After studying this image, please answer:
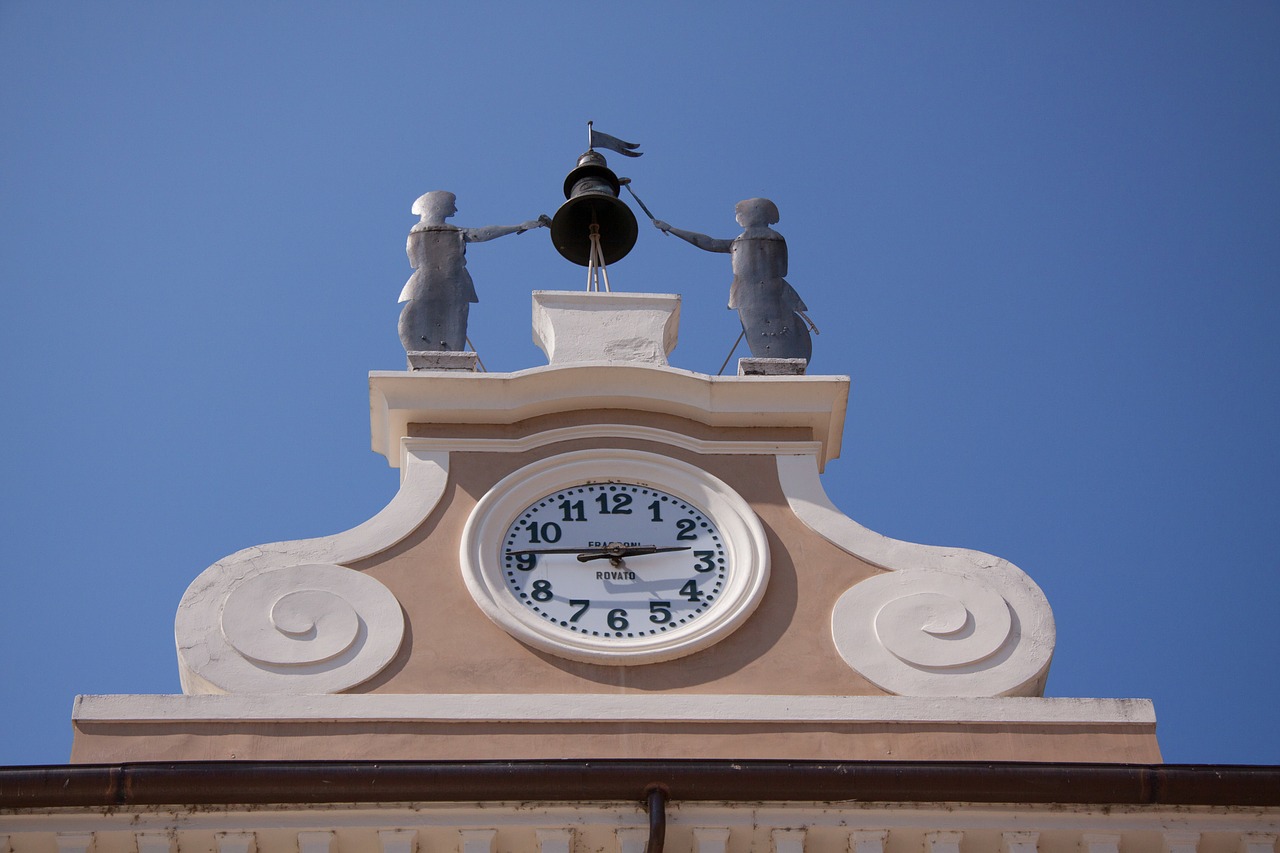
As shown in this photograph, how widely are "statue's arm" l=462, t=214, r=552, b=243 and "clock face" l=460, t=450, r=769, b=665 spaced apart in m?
2.33

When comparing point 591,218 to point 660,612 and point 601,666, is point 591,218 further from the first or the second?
point 601,666

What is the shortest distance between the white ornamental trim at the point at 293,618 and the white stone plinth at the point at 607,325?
74.7 inches

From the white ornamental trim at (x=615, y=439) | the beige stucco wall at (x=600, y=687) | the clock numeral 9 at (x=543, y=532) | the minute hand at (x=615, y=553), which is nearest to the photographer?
the beige stucco wall at (x=600, y=687)

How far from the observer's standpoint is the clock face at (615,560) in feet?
44.9

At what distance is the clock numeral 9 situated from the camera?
14.2 meters

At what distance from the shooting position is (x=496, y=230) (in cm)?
1647

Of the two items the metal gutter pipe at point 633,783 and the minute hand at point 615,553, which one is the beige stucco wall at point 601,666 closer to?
the minute hand at point 615,553

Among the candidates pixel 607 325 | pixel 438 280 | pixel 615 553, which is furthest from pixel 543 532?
pixel 438 280

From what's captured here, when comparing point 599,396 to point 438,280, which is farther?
point 438,280

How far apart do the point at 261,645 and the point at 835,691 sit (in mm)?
3268

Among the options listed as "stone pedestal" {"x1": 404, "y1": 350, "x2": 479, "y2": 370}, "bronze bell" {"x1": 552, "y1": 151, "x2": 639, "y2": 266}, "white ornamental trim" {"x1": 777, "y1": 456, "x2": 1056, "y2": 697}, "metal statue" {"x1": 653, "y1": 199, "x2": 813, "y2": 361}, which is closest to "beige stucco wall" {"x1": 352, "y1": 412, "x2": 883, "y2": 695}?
"white ornamental trim" {"x1": 777, "y1": 456, "x2": 1056, "y2": 697}

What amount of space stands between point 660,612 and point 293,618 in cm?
213

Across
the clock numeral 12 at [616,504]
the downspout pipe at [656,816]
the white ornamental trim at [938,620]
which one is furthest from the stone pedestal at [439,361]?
the downspout pipe at [656,816]

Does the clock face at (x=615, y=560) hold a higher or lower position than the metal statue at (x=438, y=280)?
lower
